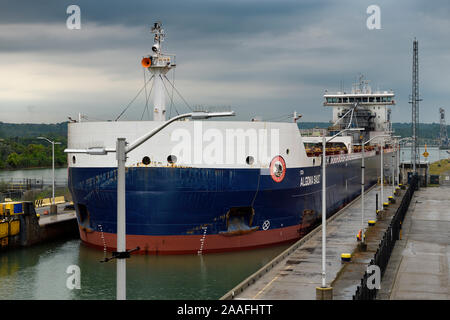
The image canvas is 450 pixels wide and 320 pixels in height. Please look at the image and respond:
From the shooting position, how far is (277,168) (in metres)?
30.2

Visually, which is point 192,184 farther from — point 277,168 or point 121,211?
point 121,211

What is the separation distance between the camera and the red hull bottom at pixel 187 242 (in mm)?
28125

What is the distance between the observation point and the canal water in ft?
75.6

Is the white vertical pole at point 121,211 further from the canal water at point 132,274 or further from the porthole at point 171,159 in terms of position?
the porthole at point 171,159

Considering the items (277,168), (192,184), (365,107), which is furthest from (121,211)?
(365,107)

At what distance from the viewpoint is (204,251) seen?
2853 cm

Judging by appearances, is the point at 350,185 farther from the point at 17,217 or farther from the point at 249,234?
the point at 17,217

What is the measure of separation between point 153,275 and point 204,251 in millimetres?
3914

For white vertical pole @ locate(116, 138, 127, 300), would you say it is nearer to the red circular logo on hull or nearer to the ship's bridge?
the red circular logo on hull

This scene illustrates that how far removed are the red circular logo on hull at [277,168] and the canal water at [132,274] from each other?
3.87 m

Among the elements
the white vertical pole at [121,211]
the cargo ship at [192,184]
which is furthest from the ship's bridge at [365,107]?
the white vertical pole at [121,211]

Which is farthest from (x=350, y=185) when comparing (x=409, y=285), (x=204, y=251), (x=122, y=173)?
(x=122, y=173)

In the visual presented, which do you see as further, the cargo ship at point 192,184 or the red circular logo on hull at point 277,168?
the red circular logo on hull at point 277,168

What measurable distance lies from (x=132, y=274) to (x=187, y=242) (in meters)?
3.66
